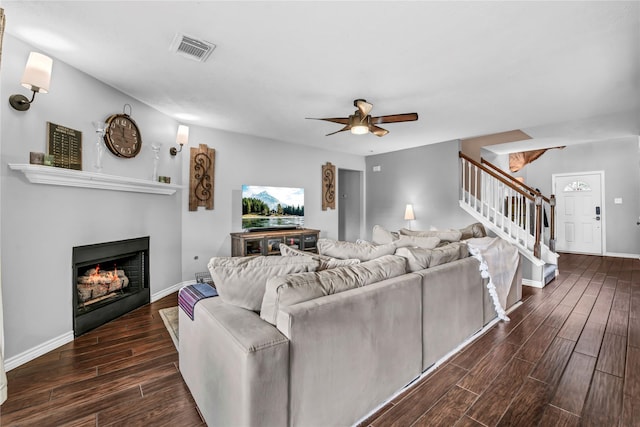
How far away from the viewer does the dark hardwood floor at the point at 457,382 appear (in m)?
1.57

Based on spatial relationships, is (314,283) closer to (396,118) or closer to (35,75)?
(396,118)

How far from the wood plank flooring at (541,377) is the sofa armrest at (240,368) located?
0.68m

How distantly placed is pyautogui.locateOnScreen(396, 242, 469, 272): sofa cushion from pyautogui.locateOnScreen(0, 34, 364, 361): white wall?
283 cm

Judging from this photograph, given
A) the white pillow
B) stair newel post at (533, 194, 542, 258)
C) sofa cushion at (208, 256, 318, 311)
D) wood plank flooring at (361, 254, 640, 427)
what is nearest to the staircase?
stair newel post at (533, 194, 542, 258)

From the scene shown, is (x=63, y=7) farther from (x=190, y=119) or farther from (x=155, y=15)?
(x=190, y=119)

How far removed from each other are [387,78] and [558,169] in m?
6.44

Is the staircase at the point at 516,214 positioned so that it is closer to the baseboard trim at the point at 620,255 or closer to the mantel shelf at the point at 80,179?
the baseboard trim at the point at 620,255

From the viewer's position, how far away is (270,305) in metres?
1.38

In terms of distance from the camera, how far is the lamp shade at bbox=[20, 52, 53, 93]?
1.99 meters

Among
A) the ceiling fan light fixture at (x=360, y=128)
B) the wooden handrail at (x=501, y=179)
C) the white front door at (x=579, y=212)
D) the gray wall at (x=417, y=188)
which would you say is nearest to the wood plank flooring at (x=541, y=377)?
the wooden handrail at (x=501, y=179)

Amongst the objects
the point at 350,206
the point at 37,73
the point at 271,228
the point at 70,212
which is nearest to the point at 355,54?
the point at 37,73

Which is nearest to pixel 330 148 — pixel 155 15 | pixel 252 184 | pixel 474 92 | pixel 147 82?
pixel 252 184

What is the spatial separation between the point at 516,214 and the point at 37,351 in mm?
5704

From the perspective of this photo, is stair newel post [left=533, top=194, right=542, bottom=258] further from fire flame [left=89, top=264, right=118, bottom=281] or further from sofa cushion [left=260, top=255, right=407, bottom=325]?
fire flame [left=89, top=264, right=118, bottom=281]
